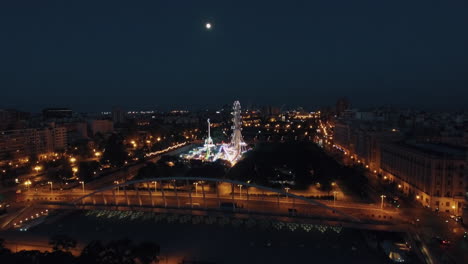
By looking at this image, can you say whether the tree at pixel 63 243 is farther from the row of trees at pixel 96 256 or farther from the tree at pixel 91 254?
the tree at pixel 91 254

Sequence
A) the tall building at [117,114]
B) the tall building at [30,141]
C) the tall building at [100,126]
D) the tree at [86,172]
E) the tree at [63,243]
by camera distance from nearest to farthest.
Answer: the tree at [63,243] < the tree at [86,172] < the tall building at [30,141] < the tall building at [100,126] < the tall building at [117,114]

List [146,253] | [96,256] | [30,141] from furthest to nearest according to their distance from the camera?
[30,141], [146,253], [96,256]

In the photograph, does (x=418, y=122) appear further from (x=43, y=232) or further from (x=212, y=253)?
(x=43, y=232)

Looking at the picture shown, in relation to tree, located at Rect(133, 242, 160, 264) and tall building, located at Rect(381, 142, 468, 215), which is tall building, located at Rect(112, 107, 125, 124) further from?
tree, located at Rect(133, 242, 160, 264)

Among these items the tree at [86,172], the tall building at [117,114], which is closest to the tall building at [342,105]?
the tall building at [117,114]

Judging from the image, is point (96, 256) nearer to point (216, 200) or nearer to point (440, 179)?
point (216, 200)

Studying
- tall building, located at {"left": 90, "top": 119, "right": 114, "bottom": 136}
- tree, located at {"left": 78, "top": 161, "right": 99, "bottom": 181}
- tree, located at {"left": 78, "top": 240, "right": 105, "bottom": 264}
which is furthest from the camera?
tall building, located at {"left": 90, "top": 119, "right": 114, "bottom": 136}

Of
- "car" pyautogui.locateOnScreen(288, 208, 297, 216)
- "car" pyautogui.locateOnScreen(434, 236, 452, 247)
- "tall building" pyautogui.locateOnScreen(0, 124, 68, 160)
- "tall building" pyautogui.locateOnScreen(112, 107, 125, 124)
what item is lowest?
"car" pyautogui.locateOnScreen(434, 236, 452, 247)

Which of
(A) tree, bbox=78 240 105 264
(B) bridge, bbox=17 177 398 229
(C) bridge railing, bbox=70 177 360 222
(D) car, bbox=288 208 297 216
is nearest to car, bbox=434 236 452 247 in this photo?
(B) bridge, bbox=17 177 398 229

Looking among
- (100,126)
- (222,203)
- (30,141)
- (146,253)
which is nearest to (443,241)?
(222,203)

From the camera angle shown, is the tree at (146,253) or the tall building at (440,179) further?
the tall building at (440,179)

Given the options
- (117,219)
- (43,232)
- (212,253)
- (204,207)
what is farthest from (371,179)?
(43,232)
